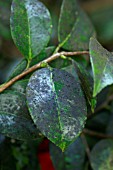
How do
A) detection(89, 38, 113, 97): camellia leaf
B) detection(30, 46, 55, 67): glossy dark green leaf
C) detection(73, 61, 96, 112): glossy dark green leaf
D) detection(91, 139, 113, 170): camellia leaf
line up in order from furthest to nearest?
1. detection(91, 139, 113, 170): camellia leaf
2. detection(30, 46, 55, 67): glossy dark green leaf
3. detection(73, 61, 96, 112): glossy dark green leaf
4. detection(89, 38, 113, 97): camellia leaf

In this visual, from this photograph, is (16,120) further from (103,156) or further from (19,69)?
(103,156)

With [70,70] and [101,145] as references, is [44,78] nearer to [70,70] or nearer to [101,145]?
[70,70]

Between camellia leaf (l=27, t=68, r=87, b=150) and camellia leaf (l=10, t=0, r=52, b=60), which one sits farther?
camellia leaf (l=10, t=0, r=52, b=60)

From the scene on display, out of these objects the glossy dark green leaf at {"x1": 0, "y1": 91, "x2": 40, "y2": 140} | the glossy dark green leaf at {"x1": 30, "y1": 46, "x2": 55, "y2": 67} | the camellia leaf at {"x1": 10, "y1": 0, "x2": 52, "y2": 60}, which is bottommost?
the glossy dark green leaf at {"x1": 0, "y1": 91, "x2": 40, "y2": 140}

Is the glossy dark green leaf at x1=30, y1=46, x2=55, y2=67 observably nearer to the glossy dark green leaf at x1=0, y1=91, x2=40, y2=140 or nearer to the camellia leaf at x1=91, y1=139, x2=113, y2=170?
the glossy dark green leaf at x1=0, y1=91, x2=40, y2=140

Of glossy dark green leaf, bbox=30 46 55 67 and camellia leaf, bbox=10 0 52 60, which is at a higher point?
camellia leaf, bbox=10 0 52 60

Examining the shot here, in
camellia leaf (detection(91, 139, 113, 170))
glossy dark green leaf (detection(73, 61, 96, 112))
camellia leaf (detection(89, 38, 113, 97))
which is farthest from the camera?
camellia leaf (detection(91, 139, 113, 170))

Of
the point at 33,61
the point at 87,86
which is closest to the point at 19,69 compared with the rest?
the point at 33,61

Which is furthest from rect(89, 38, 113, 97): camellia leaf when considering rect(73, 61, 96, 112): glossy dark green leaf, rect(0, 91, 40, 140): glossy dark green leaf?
rect(0, 91, 40, 140): glossy dark green leaf
